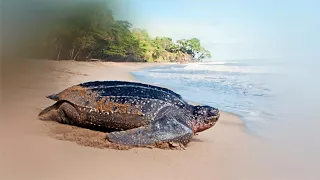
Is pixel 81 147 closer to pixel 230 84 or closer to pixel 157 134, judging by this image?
pixel 157 134

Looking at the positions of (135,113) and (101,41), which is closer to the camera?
(135,113)

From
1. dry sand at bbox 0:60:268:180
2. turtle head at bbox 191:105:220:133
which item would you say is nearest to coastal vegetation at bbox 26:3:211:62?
dry sand at bbox 0:60:268:180

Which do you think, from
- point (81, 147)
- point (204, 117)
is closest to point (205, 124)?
point (204, 117)

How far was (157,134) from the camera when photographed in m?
1.54

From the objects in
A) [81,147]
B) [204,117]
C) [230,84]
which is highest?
[230,84]

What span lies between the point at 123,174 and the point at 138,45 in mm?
556

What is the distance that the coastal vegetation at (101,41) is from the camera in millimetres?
1688

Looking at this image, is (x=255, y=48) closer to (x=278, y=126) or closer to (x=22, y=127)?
(x=278, y=126)

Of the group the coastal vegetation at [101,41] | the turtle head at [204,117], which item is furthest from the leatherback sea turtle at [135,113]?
the coastal vegetation at [101,41]

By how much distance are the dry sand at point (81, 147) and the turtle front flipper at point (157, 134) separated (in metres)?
0.03

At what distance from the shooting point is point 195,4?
5.53 ft

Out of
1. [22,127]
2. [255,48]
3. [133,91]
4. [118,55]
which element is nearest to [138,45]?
[118,55]

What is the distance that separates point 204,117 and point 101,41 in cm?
56

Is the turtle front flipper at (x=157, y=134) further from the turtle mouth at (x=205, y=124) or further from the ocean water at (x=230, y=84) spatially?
the ocean water at (x=230, y=84)
